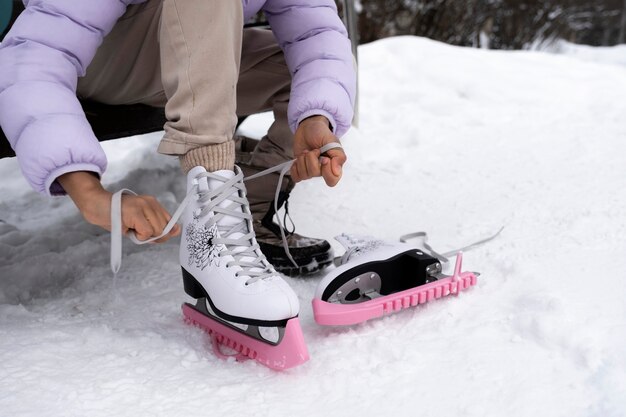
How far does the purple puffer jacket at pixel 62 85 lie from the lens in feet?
2.69

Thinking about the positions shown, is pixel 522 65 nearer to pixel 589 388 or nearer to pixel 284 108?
pixel 284 108

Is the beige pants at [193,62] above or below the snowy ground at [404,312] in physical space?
above

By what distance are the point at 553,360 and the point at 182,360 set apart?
0.49m

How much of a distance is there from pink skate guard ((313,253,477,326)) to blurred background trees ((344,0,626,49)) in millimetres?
3623

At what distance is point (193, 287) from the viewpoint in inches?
38.0

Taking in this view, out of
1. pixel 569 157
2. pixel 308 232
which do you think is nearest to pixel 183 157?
pixel 308 232

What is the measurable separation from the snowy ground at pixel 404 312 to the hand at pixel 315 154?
232 mm

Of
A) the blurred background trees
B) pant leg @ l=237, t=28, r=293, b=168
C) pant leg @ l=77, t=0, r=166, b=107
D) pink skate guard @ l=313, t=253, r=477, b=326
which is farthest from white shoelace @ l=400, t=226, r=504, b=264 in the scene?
the blurred background trees

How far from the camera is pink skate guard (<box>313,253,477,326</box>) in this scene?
0.93 metres

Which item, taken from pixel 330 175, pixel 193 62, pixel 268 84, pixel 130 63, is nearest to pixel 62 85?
pixel 193 62

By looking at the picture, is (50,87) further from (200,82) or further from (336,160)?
(336,160)

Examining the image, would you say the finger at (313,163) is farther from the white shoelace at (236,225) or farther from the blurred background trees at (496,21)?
the blurred background trees at (496,21)

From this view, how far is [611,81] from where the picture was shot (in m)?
2.43

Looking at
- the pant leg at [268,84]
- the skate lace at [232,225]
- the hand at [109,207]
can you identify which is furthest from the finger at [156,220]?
the pant leg at [268,84]
